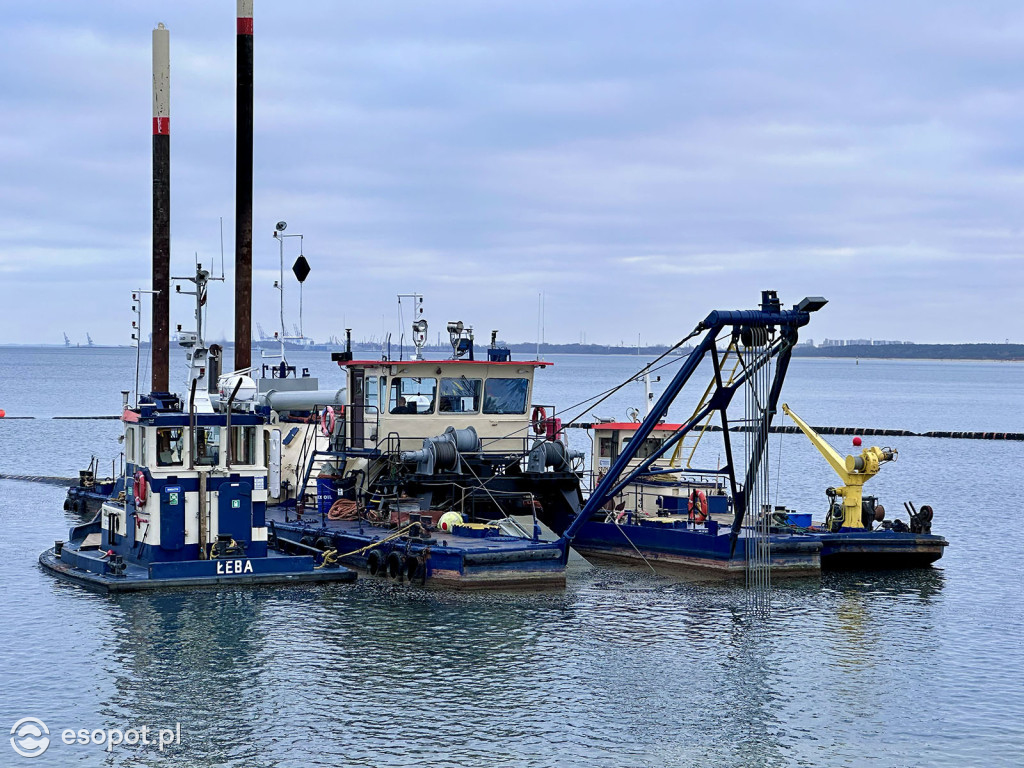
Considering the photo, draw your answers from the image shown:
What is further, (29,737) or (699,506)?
(699,506)

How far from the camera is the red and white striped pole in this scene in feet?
143

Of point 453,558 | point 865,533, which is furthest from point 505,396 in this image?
point 865,533

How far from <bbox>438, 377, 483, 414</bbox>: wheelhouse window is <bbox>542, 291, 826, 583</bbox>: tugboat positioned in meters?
3.48

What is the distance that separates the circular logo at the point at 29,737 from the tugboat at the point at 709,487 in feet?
39.5

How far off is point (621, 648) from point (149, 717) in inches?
339

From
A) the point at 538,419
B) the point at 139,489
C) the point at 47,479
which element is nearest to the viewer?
the point at 139,489

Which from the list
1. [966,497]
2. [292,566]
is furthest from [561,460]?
[966,497]

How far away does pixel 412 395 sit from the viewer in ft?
107

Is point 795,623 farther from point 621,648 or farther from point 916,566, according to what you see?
point 916,566

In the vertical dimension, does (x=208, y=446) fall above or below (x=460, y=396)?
A: below

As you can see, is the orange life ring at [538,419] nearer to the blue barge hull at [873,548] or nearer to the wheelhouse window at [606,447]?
the wheelhouse window at [606,447]

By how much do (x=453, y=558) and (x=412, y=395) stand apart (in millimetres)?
6755

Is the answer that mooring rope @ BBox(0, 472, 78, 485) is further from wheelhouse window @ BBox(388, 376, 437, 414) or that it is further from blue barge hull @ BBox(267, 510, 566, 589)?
blue barge hull @ BBox(267, 510, 566, 589)

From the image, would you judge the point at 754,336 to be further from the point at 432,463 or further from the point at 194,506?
the point at 194,506
